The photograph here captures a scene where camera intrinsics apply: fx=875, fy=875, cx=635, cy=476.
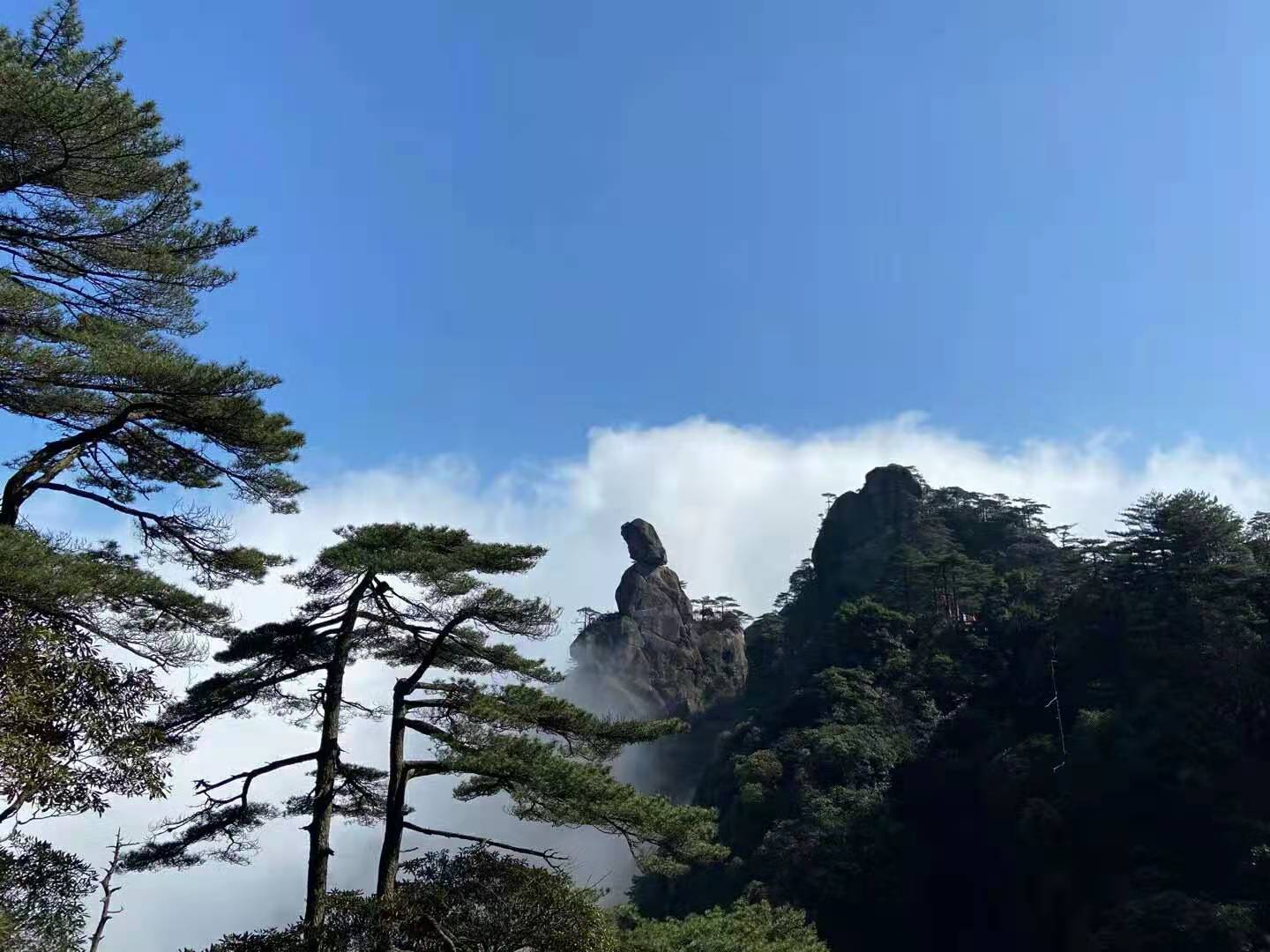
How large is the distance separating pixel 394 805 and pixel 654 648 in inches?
2026

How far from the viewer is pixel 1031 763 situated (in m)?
27.5

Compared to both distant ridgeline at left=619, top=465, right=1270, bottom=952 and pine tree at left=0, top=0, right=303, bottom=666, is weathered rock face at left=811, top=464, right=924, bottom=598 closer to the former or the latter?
distant ridgeline at left=619, top=465, right=1270, bottom=952

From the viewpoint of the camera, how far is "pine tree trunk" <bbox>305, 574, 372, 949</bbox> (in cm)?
956

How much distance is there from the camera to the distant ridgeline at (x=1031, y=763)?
2350cm

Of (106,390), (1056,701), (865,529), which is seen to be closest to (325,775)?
(106,390)

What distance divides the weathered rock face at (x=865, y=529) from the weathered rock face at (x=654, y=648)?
12.1m

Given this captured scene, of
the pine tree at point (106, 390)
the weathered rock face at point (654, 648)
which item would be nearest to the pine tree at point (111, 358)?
the pine tree at point (106, 390)

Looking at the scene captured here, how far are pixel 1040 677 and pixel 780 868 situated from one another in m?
12.0

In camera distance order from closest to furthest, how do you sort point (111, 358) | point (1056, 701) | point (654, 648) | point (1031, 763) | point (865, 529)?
point (111, 358), point (1031, 763), point (1056, 701), point (865, 529), point (654, 648)

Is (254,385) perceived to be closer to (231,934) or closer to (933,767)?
(231,934)

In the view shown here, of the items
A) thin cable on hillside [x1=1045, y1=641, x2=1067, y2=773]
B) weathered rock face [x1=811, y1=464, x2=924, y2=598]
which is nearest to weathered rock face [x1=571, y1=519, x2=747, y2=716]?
weathered rock face [x1=811, y1=464, x2=924, y2=598]

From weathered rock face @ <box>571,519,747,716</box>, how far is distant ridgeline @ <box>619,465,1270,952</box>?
→ 18686 millimetres

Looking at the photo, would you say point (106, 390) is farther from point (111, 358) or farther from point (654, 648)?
point (654, 648)

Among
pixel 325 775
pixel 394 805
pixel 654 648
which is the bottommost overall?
pixel 394 805
